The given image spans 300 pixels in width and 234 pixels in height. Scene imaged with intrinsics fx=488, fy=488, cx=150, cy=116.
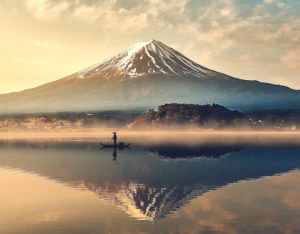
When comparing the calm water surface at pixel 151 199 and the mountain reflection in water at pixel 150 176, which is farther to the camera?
the mountain reflection in water at pixel 150 176

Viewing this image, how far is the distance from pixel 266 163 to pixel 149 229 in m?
44.8

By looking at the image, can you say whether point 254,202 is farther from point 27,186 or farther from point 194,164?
point 194,164

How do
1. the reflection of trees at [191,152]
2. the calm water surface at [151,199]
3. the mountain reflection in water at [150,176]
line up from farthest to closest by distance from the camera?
the reflection of trees at [191,152], the mountain reflection in water at [150,176], the calm water surface at [151,199]

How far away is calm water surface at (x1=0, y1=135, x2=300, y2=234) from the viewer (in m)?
28.4

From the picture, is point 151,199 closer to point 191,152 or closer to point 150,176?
point 150,176

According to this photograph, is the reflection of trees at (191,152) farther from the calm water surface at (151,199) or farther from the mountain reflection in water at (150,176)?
the calm water surface at (151,199)

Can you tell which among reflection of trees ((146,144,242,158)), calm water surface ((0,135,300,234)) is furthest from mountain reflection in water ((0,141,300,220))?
reflection of trees ((146,144,242,158))

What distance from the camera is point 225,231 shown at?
26.8 metres

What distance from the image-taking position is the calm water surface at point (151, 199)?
28.4 metres

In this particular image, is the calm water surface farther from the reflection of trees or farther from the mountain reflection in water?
the reflection of trees

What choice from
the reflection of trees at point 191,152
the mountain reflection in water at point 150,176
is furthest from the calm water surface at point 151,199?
the reflection of trees at point 191,152

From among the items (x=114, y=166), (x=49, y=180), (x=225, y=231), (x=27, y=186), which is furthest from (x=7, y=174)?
(x=225, y=231)

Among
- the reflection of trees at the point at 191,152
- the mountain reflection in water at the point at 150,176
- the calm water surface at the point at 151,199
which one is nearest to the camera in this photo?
the calm water surface at the point at 151,199

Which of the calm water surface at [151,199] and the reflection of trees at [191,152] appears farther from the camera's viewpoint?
the reflection of trees at [191,152]
